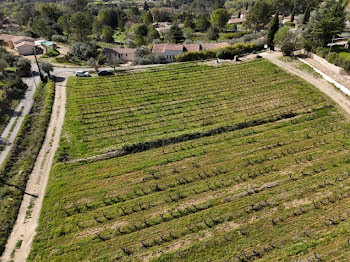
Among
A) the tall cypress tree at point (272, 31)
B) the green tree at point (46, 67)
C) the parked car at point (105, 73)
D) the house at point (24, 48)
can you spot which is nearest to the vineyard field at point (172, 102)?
the parked car at point (105, 73)

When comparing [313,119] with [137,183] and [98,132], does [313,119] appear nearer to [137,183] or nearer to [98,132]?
[137,183]

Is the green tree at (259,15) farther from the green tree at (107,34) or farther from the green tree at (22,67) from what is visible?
the green tree at (22,67)

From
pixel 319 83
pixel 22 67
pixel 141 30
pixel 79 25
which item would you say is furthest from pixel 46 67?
pixel 141 30

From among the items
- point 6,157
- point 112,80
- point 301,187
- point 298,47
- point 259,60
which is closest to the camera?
point 301,187

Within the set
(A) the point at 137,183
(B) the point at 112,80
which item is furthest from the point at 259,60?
(A) the point at 137,183

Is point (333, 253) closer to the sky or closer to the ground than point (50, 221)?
closer to the sky

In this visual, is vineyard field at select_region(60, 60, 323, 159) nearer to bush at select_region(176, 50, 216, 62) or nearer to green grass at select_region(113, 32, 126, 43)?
bush at select_region(176, 50, 216, 62)

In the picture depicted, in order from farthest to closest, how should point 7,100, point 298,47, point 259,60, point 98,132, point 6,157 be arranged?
1. point 298,47
2. point 259,60
3. point 7,100
4. point 98,132
5. point 6,157

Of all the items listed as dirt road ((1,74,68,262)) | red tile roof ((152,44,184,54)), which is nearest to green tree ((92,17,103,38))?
red tile roof ((152,44,184,54))
